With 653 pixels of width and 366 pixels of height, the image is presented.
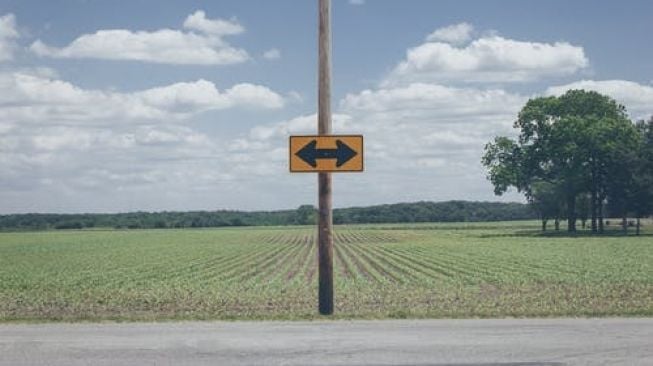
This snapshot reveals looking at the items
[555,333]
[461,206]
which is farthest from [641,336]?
[461,206]

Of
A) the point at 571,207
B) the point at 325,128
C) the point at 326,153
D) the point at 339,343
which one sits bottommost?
the point at 339,343

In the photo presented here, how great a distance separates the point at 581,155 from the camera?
87.1 m

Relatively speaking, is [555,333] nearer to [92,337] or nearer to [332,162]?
[332,162]

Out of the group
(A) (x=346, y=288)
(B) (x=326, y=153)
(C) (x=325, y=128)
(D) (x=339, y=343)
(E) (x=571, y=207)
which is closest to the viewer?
(D) (x=339, y=343)

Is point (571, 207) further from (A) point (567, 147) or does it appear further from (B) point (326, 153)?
(B) point (326, 153)

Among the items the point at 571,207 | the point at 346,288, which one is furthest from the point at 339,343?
the point at 571,207

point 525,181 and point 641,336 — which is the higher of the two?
point 525,181

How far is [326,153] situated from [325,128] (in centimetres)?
46

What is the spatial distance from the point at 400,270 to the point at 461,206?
527 feet

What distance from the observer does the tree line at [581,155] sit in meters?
86.7

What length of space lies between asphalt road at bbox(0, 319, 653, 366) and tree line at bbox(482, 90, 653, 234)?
252 feet

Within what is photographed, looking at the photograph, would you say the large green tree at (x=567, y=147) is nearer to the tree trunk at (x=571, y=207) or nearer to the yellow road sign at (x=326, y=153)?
the tree trunk at (x=571, y=207)

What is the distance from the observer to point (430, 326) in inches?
485

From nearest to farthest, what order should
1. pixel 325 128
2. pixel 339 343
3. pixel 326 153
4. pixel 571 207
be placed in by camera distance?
1. pixel 339 343
2. pixel 326 153
3. pixel 325 128
4. pixel 571 207
